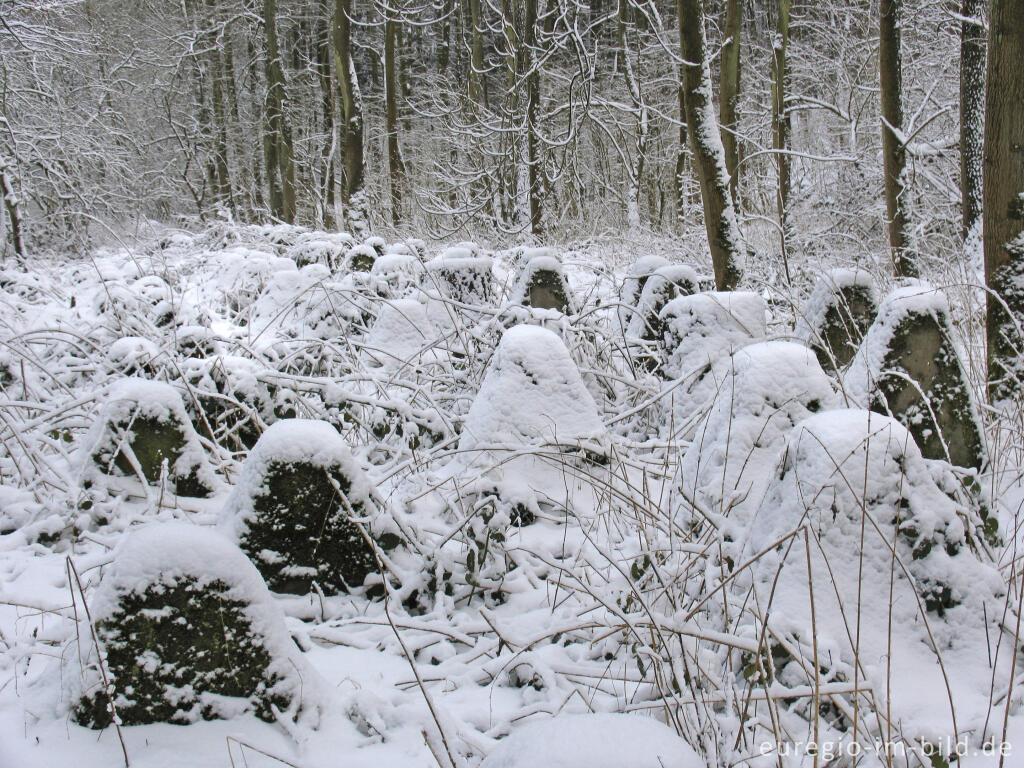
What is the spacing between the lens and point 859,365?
8.20ft

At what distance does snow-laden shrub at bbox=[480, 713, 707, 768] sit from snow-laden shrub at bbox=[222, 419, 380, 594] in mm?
1145

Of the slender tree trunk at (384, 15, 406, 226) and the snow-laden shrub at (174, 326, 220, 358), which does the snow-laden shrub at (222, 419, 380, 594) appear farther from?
the slender tree trunk at (384, 15, 406, 226)

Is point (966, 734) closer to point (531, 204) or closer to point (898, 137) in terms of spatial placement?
point (898, 137)

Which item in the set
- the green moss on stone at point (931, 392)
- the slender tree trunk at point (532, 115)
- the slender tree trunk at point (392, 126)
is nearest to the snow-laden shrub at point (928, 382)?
the green moss on stone at point (931, 392)

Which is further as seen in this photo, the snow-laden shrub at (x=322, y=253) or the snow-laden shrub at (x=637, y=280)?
the snow-laden shrub at (x=322, y=253)

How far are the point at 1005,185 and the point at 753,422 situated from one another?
2.54 meters

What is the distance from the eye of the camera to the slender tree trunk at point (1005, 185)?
135 inches

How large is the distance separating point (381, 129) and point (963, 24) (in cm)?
1979

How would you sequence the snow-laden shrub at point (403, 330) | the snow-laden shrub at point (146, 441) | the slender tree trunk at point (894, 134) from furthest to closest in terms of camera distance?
the slender tree trunk at point (894, 134) < the snow-laden shrub at point (403, 330) < the snow-laden shrub at point (146, 441)

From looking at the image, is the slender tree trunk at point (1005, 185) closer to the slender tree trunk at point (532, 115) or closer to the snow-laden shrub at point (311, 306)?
the snow-laden shrub at point (311, 306)

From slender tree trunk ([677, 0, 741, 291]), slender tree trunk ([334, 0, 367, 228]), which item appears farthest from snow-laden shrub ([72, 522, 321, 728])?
slender tree trunk ([334, 0, 367, 228])

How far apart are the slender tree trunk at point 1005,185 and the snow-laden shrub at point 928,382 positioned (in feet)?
4.37

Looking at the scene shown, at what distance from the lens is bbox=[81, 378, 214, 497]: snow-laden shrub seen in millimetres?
2646

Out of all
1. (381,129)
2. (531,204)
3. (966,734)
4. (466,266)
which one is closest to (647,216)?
(531,204)
